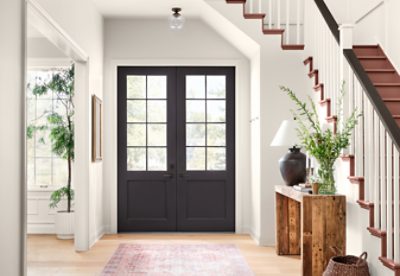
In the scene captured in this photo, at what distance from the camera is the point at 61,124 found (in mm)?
7773

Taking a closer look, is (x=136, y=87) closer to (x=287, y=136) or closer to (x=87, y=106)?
(x=87, y=106)

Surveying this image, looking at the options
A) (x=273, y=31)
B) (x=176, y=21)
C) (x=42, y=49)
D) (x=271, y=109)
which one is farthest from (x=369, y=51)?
(x=42, y=49)

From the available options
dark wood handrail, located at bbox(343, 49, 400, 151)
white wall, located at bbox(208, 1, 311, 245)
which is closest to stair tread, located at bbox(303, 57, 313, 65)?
white wall, located at bbox(208, 1, 311, 245)

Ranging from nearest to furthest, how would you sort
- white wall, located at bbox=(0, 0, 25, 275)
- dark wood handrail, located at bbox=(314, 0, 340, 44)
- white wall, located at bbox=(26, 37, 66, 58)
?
white wall, located at bbox=(0, 0, 25, 275) → dark wood handrail, located at bbox=(314, 0, 340, 44) → white wall, located at bbox=(26, 37, 66, 58)

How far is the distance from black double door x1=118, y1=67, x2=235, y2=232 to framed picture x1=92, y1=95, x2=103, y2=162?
51cm

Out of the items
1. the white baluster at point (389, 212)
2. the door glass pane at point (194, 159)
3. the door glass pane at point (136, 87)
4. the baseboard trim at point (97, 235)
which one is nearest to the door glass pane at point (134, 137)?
the door glass pane at point (136, 87)

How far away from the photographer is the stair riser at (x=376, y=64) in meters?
6.15

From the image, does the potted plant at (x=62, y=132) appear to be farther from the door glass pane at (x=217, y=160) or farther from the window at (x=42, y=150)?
the door glass pane at (x=217, y=160)

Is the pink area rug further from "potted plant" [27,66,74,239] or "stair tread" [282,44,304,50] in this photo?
"stair tread" [282,44,304,50]

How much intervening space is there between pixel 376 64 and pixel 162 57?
10.1 feet

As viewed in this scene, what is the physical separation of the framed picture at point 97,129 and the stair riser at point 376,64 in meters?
3.26

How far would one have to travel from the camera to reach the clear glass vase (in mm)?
4926

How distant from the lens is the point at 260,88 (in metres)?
7.01

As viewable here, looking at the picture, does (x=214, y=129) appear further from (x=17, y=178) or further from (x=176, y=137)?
(x=17, y=178)
